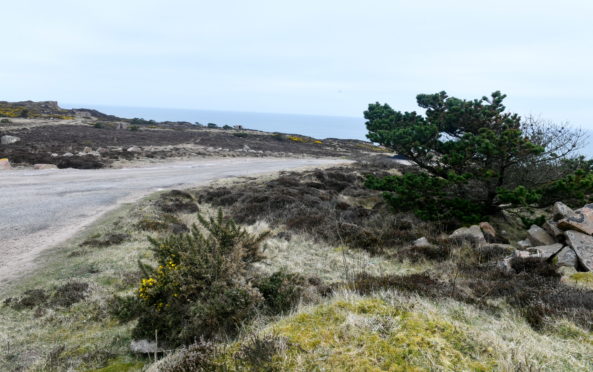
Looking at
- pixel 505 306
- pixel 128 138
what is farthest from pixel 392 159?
pixel 505 306

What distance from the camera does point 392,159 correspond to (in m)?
38.4

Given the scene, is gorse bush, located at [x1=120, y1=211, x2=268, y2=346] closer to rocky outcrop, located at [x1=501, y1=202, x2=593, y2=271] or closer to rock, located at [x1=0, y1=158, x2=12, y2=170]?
rocky outcrop, located at [x1=501, y1=202, x2=593, y2=271]

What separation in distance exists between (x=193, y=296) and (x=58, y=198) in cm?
1405

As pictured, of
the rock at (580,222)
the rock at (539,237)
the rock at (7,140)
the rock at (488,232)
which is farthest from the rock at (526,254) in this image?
the rock at (7,140)

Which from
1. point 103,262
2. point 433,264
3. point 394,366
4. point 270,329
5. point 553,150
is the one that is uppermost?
point 553,150

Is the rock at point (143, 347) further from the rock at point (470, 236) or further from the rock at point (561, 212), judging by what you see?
the rock at point (561, 212)

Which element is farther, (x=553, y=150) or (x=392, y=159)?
(x=392, y=159)

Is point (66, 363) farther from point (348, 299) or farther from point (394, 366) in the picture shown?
point (394, 366)

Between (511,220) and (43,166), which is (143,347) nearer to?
(511,220)

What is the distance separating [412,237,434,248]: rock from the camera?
899cm

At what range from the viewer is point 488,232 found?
34.6ft

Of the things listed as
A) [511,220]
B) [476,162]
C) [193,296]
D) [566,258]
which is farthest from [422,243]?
[193,296]

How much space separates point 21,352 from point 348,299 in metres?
4.39

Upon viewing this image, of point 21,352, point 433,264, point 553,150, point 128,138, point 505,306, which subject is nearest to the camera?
point 21,352
